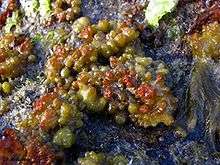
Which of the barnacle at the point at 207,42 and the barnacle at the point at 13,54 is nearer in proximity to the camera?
the barnacle at the point at 207,42

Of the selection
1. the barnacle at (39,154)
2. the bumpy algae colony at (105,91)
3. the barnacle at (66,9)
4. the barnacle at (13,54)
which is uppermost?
the barnacle at (66,9)

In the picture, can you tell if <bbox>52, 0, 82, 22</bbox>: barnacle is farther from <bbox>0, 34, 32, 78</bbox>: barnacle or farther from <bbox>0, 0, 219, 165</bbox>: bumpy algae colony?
<bbox>0, 34, 32, 78</bbox>: barnacle

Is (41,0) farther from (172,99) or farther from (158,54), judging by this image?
(172,99)

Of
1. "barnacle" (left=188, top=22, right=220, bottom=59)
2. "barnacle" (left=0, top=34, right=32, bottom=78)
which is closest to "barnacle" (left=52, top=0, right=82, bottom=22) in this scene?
"barnacle" (left=0, top=34, right=32, bottom=78)

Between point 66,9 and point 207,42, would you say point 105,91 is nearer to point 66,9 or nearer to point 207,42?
point 207,42

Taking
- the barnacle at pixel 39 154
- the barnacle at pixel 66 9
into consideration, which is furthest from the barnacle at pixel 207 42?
the barnacle at pixel 39 154

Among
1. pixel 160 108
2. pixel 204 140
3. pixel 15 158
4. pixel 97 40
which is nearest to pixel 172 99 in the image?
pixel 160 108

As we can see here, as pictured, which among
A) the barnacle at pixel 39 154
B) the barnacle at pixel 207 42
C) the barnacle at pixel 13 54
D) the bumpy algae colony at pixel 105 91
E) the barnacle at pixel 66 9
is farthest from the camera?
the barnacle at pixel 66 9

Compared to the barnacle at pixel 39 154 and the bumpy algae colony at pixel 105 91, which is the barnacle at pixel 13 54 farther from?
the barnacle at pixel 39 154
